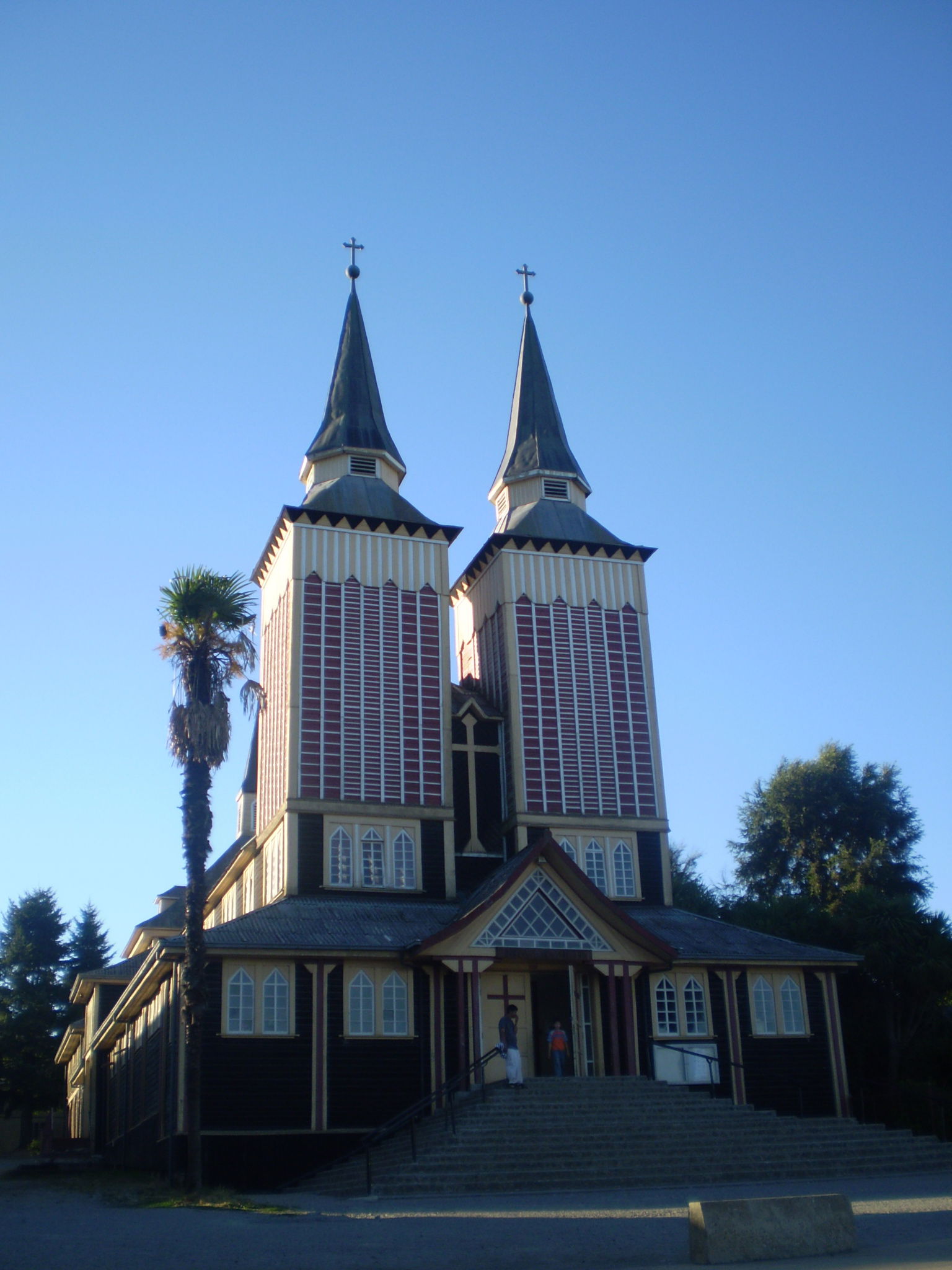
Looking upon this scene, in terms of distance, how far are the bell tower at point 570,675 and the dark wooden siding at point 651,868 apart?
0.04 meters

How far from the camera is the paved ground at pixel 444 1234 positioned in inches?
522

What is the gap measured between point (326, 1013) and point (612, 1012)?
6569mm

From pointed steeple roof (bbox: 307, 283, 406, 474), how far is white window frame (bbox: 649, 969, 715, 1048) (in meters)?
18.0

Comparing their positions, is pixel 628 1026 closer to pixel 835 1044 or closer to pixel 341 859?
pixel 835 1044

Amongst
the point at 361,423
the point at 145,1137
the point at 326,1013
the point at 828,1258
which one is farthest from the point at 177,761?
the point at 361,423

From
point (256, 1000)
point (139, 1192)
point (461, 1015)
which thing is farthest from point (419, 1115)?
point (139, 1192)

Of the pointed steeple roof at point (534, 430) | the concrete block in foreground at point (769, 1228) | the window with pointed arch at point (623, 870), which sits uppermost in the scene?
the pointed steeple roof at point (534, 430)

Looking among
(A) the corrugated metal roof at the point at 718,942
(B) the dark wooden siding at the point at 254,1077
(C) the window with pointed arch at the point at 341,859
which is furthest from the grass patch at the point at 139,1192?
(A) the corrugated metal roof at the point at 718,942

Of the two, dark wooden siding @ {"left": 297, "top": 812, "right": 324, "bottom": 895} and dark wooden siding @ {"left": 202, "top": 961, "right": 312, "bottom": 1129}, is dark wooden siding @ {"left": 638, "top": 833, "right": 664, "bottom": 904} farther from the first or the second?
dark wooden siding @ {"left": 202, "top": 961, "right": 312, "bottom": 1129}

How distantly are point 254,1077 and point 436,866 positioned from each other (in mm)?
8325

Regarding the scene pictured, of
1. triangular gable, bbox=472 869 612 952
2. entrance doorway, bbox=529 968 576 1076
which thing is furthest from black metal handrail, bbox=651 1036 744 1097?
triangular gable, bbox=472 869 612 952

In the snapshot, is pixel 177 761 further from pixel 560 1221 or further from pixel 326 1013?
pixel 560 1221

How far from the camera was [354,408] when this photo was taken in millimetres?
41562

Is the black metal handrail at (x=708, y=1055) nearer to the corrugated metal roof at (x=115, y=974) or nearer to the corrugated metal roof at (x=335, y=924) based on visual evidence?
the corrugated metal roof at (x=335, y=924)
